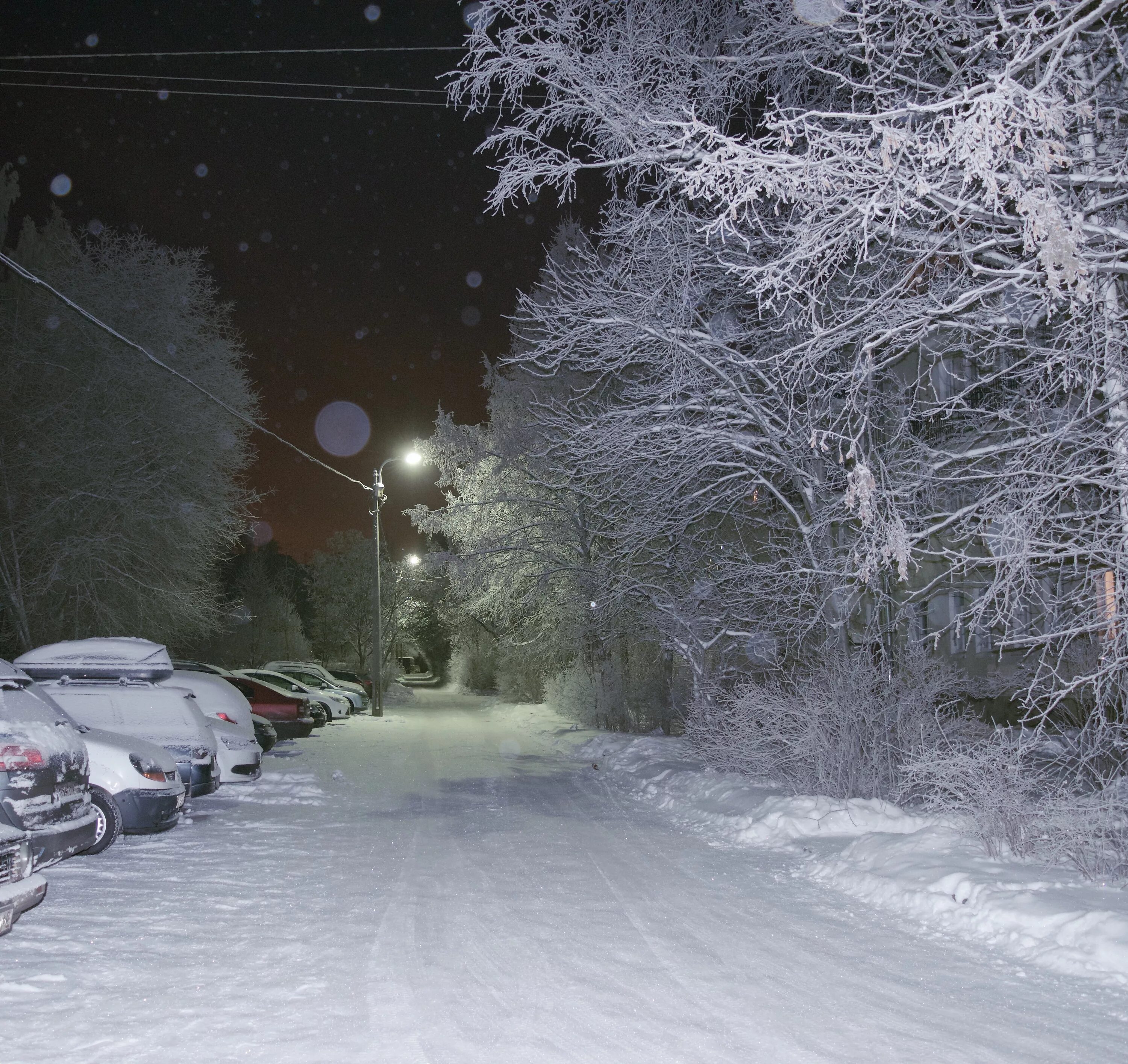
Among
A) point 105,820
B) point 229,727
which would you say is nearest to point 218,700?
point 229,727

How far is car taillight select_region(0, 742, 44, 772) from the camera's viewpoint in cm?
646

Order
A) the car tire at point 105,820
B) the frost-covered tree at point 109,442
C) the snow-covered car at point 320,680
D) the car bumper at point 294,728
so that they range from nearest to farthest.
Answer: the car tire at point 105,820, the frost-covered tree at point 109,442, the car bumper at point 294,728, the snow-covered car at point 320,680

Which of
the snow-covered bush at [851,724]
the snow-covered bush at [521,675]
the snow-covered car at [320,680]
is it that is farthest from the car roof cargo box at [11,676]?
the snow-covered bush at [521,675]

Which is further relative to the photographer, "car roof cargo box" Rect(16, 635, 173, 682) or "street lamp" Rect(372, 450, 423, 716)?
"street lamp" Rect(372, 450, 423, 716)

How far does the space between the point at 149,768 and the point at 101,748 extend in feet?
1.57

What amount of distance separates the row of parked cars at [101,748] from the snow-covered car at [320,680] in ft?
46.0

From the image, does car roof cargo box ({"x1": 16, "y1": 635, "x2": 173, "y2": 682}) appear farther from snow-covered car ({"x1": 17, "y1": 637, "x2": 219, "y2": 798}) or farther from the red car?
the red car

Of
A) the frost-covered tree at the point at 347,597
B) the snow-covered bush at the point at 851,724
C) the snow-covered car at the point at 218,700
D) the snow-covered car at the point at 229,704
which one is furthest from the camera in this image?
the frost-covered tree at the point at 347,597

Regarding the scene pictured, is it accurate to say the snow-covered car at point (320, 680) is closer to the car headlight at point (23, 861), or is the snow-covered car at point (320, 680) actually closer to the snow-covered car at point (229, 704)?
the snow-covered car at point (229, 704)

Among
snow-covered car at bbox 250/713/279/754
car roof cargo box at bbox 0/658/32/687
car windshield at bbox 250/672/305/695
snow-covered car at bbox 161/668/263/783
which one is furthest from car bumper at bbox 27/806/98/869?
car windshield at bbox 250/672/305/695

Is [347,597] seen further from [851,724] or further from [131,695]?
[851,724]

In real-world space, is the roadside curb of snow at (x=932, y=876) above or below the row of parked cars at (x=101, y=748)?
below

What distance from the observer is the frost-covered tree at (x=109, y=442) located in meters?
21.0

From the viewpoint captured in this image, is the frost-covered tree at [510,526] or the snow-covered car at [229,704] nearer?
the snow-covered car at [229,704]
